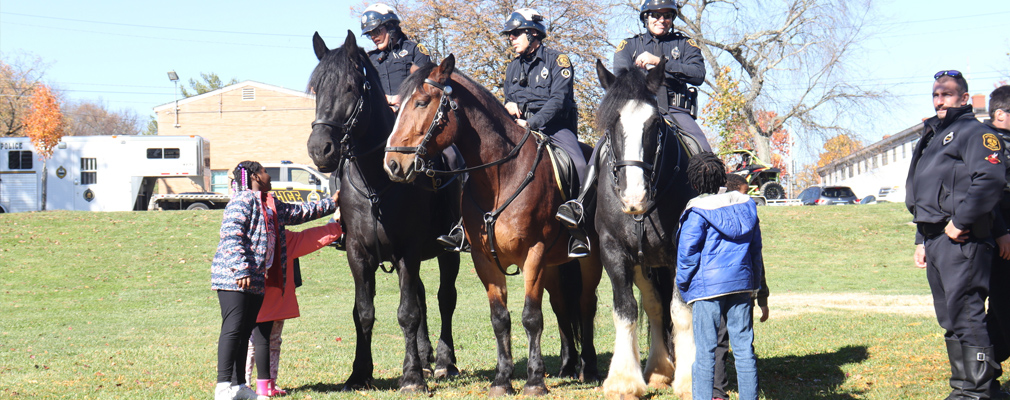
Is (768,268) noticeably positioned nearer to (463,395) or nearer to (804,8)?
(463,395)

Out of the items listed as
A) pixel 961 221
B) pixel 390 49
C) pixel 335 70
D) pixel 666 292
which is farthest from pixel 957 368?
pixel 390 49

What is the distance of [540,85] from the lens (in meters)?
7.31

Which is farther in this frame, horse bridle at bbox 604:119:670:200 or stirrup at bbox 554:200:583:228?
stirrup at bbox 554:200:583:228

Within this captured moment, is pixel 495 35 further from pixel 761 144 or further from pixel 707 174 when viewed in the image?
pixel 707 174

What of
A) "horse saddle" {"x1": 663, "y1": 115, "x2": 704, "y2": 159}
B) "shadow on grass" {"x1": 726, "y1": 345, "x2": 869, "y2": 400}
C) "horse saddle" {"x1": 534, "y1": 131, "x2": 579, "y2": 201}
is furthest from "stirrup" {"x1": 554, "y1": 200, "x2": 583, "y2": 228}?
"shadow on grass" {"x1": 726, "y1": 345, "x2": 869, "y2": 400}

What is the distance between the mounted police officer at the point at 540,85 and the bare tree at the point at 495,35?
2390 cm

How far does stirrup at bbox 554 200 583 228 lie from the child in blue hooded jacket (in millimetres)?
1128

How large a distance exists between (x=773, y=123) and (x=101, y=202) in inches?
1302

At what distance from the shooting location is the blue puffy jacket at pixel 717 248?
498cm

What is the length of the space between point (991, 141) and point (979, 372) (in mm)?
1642

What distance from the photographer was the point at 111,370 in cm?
852

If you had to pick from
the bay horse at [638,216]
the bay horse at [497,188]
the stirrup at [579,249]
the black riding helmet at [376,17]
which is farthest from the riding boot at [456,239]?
the black riding helmet at [376,17]

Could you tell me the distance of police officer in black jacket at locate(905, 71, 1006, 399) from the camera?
5258 mm

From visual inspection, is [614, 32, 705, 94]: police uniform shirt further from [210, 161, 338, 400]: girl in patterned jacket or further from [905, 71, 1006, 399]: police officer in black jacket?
[210, 161, 338, 400]: girl in patterned jacket
